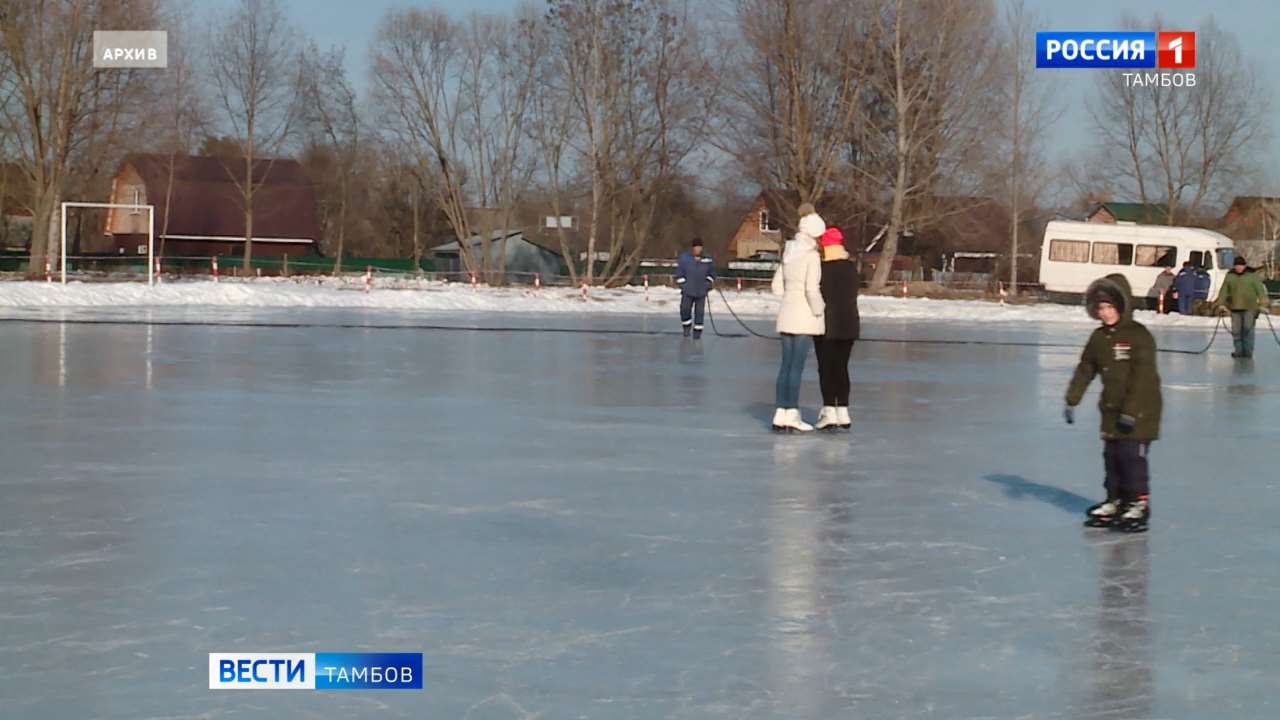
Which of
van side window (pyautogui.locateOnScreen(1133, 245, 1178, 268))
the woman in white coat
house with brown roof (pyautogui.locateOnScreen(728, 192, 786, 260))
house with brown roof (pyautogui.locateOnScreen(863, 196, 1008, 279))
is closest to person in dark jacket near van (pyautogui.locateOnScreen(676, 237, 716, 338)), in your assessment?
the woman in white coat

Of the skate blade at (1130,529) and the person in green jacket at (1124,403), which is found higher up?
the person in green jacket at (1124,403)

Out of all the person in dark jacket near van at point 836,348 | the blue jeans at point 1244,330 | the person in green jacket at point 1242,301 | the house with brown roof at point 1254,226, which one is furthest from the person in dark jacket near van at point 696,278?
the house with brown roof at point 1254,226

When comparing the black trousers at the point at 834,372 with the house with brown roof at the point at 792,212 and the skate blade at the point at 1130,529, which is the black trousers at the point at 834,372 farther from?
the house with brown roof at the point at 792,212

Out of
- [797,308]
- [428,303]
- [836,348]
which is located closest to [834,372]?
[836,348]

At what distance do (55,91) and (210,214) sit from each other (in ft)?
114

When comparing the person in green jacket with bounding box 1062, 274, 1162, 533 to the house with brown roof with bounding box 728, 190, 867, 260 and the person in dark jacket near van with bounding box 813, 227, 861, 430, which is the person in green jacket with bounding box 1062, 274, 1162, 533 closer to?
the person in dark jacket near van with bounding box 813, 227, 861, 430

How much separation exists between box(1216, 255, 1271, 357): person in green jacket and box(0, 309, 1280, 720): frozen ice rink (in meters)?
9.04

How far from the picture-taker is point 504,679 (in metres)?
4.68

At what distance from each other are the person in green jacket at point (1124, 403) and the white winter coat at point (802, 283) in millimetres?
3444

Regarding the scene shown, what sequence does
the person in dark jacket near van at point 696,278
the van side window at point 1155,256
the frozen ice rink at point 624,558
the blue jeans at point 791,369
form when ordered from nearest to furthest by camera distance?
1. the frozen ice rink at point 624,558
2. the blue jeans at point 791,369
3. the person in dark jacket near van at point 696,278
4. the van side window at point 1155,256

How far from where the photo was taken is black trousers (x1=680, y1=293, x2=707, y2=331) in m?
24.5

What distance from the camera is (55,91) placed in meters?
49.7

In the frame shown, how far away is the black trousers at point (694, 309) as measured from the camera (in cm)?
2447

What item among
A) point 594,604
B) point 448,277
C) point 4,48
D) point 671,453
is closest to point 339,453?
point 671,453
